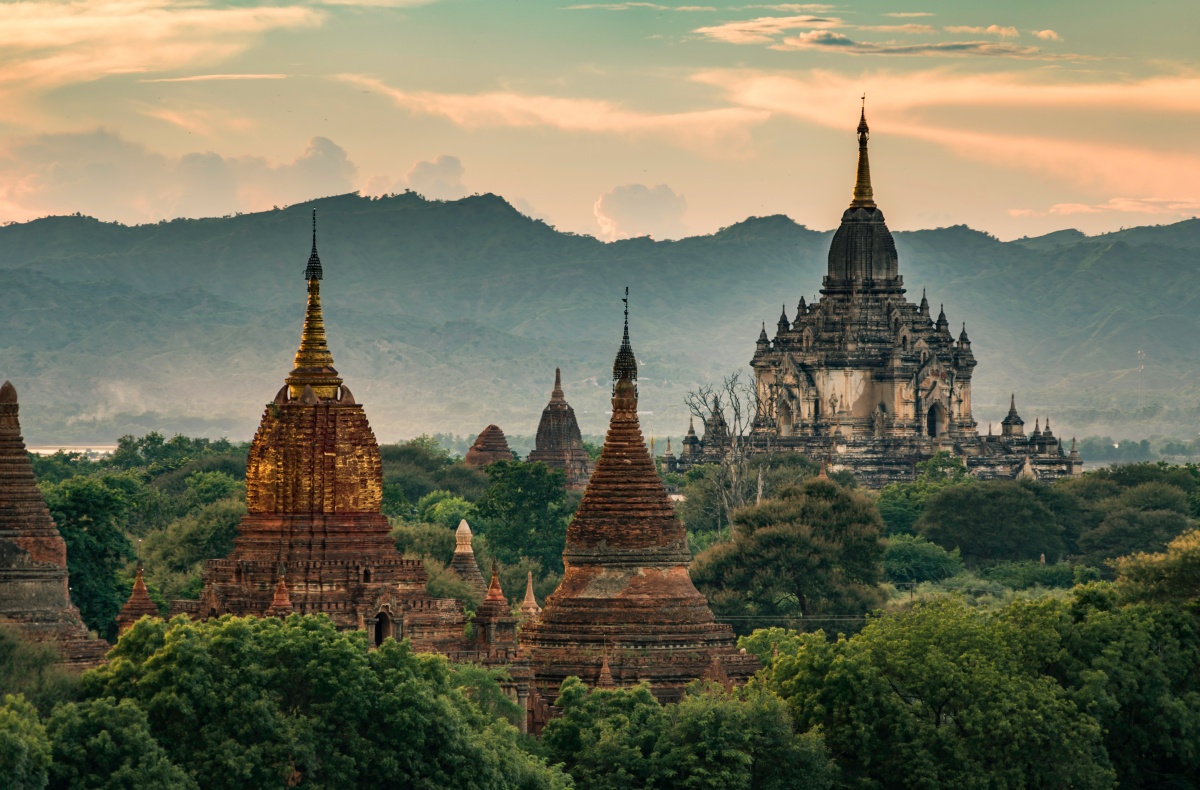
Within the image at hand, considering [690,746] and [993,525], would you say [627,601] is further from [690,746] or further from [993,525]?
[993,525]

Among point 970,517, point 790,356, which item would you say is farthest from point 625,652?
point 790,356

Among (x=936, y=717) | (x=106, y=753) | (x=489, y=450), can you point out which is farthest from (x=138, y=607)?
(x=489, y=450)

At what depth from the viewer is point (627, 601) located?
63.5 meters

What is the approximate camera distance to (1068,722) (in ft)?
189

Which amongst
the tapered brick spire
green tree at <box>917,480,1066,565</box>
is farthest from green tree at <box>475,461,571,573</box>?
the tapered brick spire

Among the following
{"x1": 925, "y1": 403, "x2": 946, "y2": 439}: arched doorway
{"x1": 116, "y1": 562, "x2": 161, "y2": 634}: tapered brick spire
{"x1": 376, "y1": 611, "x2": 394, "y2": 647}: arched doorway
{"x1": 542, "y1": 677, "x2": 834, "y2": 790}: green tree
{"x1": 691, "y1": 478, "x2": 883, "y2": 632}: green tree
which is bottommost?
{"x1": 542, "y1": 677, "x2": 834, "y2": 790}: green tree

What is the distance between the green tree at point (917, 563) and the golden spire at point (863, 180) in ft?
135

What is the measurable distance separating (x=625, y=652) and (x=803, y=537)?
30073 mm

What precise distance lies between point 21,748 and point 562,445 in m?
98.2

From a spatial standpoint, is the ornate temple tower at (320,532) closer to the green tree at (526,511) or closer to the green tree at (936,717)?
the green tree at (936,717)

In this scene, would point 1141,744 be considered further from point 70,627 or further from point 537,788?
point 70,627

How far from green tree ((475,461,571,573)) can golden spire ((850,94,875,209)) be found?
39399 millimetres

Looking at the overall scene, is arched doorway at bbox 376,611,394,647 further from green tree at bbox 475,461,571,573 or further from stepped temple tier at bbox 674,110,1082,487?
stepped temple tier at bbox 674,110,1082,487

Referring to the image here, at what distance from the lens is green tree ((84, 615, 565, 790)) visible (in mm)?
49406
